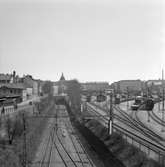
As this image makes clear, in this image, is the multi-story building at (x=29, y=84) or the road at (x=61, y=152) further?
the multi-story building at (x=29, y=84)

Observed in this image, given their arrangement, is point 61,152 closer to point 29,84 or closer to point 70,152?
point 70,152

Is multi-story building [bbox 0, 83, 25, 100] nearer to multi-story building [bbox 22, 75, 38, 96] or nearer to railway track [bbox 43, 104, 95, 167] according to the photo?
multi-story building [bbox 22, 75, 38, 96]

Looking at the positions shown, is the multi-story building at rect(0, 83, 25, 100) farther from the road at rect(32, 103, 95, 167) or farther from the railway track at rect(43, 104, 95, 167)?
the railway track at rect(43, 104, 95, 167)

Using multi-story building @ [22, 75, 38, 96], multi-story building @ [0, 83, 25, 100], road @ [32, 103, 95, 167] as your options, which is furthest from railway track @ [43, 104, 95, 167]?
multi-story building @ [22, 75, 38, 96]

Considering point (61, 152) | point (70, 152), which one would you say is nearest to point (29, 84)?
point (61, 152)

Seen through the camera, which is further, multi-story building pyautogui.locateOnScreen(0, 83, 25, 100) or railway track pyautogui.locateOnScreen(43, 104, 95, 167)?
multi-story building pyautogui.locateOnScreen(0, 83, 25, 100)

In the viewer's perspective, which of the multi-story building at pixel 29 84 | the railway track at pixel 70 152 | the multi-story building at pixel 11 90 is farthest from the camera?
the multi-story building at pixel 29 84

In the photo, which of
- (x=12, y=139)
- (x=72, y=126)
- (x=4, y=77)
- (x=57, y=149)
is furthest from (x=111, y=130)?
(x=4, y=77)

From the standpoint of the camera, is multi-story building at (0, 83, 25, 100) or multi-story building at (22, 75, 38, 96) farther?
multi-story building at (22, 75, 38, 96)

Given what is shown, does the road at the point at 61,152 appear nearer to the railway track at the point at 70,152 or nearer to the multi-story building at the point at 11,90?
the railway track at the point at 70,152

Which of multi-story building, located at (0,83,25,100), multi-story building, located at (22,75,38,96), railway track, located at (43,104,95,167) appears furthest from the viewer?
multi-story building, located at (22,75,38,96)

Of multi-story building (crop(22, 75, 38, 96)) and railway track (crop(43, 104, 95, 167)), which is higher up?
multi-story building (crop(22, 75, 38, 96))

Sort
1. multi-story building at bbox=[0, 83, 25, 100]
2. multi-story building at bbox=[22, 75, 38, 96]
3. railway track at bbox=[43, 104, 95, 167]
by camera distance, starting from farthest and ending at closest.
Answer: multi-story building at bbox=[22, 75, 38, 96] → multi-story building at bbox=[0, 83, 25, 100] → railway track at bbox=[43, 104, 95, 167]

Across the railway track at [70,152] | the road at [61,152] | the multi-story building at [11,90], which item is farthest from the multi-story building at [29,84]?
the railway track at [70,152]
